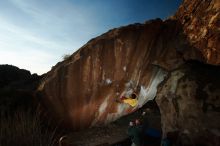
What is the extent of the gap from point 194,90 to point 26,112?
18.5 ft

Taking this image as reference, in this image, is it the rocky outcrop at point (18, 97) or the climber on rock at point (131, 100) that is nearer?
the climber on rock at point (131, 100)

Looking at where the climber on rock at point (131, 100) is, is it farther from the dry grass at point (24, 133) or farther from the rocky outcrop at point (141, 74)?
the dry grass at point (24, 133)

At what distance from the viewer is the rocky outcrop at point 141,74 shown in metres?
8.19


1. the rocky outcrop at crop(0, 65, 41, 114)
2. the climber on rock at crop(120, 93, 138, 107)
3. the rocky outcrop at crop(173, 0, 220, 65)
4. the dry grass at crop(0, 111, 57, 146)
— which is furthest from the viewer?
the rocky outcrop at crop(0, 65, 41, 114)

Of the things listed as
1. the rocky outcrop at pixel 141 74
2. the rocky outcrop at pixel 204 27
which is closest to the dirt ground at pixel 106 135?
the rocky outcrop at pixel 141 74

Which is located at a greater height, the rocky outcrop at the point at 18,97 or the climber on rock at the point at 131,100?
the rocky outcrop at the point at 18,97

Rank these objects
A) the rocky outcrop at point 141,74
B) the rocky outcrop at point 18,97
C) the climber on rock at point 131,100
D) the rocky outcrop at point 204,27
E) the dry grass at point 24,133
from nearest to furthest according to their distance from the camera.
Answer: the rocky outcrop at point 204,27 → the rocky outcrop at point 141,74 → the dry grass at point 24,133 → the climber on rock at point 131,100 → the rocky outcrop at point 18,97

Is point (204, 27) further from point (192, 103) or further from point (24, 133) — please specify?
point (24, 133)

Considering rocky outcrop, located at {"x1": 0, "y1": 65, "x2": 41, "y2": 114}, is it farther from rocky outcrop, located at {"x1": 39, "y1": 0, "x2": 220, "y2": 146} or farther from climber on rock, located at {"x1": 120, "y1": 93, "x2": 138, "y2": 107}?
climber on rock, located at {"x1": 120, "y1": 93, "x2": 138, "y2": 107}

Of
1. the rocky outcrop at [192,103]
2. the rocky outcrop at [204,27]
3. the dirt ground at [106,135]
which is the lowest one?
the dirt ground at [106,135]

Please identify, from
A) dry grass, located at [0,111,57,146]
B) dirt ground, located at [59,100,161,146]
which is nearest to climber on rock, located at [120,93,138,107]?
dirt ground, located at [59,100,161,146]

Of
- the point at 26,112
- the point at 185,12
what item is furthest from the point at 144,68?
the point at 26,112

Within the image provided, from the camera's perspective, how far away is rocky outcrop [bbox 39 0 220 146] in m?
8.19

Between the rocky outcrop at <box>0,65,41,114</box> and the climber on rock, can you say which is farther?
the rocky outcrop at <box>0,65,41,114</box>
